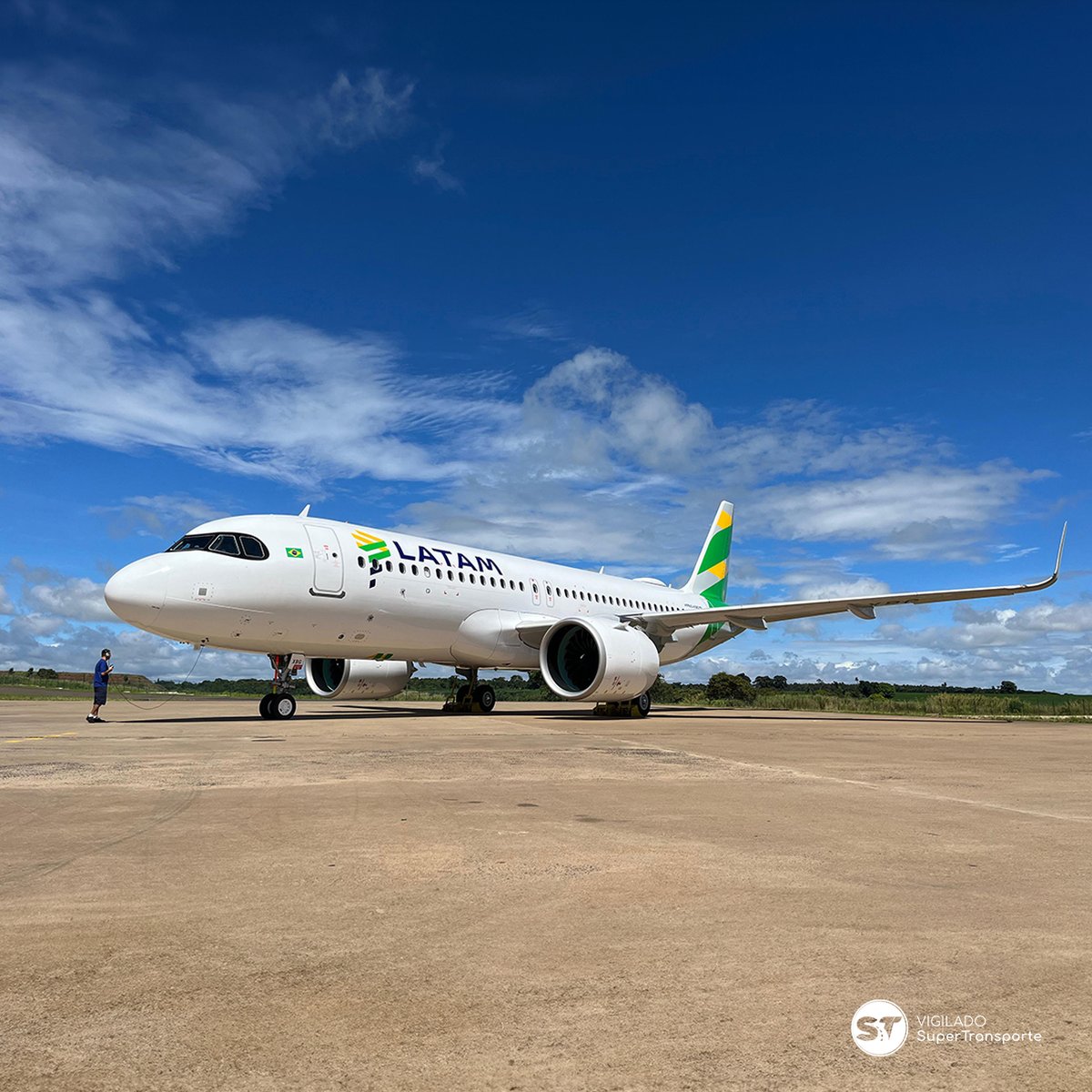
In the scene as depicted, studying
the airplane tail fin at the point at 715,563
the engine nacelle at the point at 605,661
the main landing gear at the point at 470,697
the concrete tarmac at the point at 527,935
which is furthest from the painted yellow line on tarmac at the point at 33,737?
the airplane tail fin at the point at 715,563

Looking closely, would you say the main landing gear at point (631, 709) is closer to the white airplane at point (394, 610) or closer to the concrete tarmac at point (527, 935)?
the white airplane at point (394, 610)

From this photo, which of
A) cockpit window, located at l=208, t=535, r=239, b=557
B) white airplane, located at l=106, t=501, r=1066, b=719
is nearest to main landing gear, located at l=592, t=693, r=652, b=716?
white airplane, located at l=106, t=501, r=1066, b=719

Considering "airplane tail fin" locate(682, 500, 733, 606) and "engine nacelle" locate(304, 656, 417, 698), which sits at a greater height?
"airplane tail fin" locate(682, 500, 733, 606)

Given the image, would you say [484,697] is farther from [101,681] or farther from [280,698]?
[101,681]

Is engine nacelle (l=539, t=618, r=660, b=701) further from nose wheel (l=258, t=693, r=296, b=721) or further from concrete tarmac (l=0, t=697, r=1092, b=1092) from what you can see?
concrete tarmac (l=0, t=697, r=1092, b=1092)

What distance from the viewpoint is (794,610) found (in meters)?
22.9

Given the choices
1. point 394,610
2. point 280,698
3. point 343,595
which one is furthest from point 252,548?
point 394,610

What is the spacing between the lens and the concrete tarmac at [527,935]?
7.20 feet

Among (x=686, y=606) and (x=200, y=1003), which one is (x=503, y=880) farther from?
(x=686, y=606)

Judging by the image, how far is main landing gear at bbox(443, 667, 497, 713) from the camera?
77.6 feet

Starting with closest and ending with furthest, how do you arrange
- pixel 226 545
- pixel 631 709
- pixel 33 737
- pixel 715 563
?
pixel 33 737 → pixel 226 545 → pixel 631 709 → pixel 715 563

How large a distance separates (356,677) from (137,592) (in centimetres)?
957

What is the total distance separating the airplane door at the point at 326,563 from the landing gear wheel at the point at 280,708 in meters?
2.21

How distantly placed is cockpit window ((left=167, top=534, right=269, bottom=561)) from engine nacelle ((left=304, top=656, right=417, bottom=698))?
7657 millimetres
